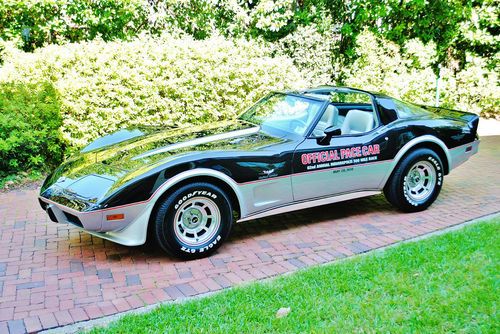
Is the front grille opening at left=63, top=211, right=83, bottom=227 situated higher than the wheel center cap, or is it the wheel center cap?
the front grille opening at left=63, top=211, right=83, bottom=227

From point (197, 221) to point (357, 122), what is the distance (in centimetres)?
228

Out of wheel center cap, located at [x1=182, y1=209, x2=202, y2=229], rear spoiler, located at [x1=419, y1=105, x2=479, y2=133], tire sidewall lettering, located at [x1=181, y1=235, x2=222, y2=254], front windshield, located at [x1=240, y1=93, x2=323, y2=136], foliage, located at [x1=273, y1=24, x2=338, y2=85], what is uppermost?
foliage, located at [x1=273, y1=24, x2=338, y2=85]

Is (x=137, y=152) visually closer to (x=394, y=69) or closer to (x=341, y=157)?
(x=341, y=157)

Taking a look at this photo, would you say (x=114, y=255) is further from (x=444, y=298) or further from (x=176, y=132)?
(x=444, y=298)

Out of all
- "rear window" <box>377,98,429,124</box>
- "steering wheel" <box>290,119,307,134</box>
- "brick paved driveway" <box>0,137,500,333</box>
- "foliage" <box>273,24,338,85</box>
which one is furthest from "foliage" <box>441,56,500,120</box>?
"steering wheel" <box>290,119,307,134</box>

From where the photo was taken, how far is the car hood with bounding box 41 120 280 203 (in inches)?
179

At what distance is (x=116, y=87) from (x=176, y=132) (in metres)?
3.08

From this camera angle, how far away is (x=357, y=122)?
230 inches

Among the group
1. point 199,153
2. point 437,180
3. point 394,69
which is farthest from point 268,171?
point 394,69

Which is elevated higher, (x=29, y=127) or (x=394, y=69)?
(x=394, y=69)

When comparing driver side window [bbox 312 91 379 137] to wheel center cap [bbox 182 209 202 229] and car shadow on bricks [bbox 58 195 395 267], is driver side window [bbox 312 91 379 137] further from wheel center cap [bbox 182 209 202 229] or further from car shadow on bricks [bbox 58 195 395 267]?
wheel center cap [bbox 182 209 202 229]

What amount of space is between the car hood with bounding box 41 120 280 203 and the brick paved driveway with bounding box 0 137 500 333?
672 mm

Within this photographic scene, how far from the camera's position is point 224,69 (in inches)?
361

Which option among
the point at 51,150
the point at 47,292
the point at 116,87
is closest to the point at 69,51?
the point at 116,87
